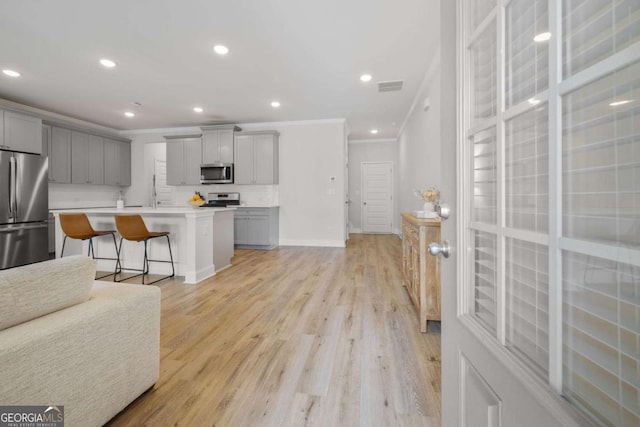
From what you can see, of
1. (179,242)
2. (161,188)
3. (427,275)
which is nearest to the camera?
(427,275)

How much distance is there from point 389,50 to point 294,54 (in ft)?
3.66

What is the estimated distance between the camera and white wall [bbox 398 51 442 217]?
3584 millimetres

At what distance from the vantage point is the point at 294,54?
3.37 m

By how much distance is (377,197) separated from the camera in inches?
334

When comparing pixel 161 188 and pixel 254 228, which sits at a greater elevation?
pixel 161 188

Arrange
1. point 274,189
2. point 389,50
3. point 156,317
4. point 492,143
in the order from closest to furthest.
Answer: point 492,143 → point 156,317 → point 389,50 → point 274,189

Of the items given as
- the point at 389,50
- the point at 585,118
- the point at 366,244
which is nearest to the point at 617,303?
the point at 585,118

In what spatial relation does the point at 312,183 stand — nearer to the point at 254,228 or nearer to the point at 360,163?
the point at 254,228

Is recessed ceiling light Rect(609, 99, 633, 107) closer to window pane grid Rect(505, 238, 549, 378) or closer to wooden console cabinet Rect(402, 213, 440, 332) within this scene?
window pane grid Rect(505, 238, 549, 378)

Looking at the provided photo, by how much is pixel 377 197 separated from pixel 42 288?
7.95m

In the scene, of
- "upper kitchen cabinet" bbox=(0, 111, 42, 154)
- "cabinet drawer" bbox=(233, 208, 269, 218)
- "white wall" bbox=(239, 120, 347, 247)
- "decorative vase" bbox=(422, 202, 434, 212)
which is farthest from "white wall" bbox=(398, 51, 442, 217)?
"upper kitchen cabinet" bbox=(0, 111, 42, 154)

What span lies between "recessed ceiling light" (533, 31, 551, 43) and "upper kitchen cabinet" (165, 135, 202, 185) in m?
6.61

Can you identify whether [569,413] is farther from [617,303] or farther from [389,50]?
[389,50]

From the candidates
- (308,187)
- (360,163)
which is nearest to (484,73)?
(308,187)
